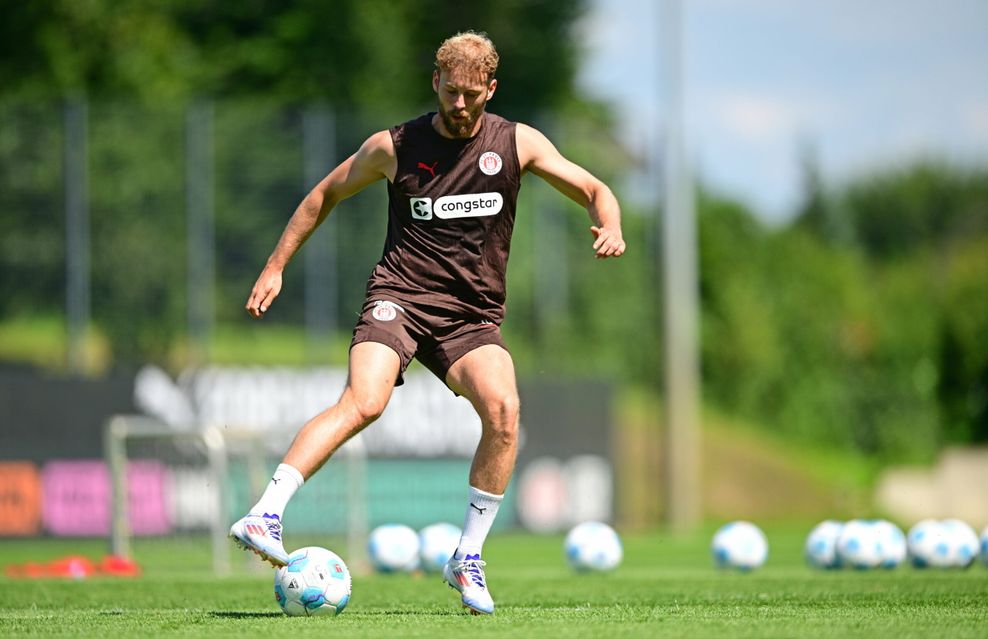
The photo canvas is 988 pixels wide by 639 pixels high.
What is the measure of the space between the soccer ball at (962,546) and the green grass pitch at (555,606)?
0.34 feet

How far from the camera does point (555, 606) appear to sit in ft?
27.9

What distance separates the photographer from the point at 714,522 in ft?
92.5

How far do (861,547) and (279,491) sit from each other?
6203mm

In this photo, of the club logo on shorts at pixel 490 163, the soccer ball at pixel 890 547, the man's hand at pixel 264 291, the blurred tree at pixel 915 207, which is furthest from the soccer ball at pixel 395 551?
the blurred tree at pixel 915 207

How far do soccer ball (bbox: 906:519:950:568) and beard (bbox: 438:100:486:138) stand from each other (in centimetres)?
600

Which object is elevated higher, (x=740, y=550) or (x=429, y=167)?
(x=429, y=167)

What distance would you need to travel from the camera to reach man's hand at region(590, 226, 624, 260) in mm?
7688

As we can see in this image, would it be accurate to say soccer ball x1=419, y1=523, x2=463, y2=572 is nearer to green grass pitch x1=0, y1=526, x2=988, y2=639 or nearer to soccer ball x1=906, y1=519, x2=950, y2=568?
green grass pitch x1=0, y1=526, x2=988, y2=639

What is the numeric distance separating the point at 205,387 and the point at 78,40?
13998 mm

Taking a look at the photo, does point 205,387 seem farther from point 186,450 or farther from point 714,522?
point 714,522

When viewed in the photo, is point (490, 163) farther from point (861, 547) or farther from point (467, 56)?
point (861, 547)

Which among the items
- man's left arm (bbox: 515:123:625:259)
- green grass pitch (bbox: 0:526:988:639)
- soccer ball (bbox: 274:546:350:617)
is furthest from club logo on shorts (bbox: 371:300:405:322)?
green grass pitch (bbox: 0:526:988:639)

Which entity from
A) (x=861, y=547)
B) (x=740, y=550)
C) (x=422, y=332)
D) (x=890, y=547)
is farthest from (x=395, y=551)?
(x=422, y=332)

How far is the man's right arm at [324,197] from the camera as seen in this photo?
787 centimetres
